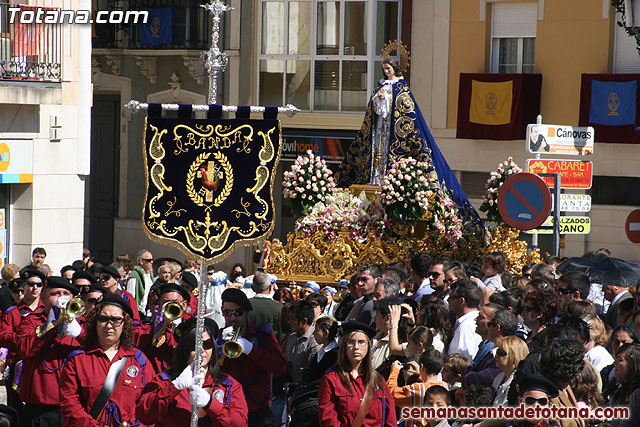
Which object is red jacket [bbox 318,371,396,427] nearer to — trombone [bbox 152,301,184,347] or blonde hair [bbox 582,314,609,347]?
Result: trombone [bbox 152,301,184,347]

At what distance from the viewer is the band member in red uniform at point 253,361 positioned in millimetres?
8062

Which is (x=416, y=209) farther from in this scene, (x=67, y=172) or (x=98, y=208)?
(x=98, y=208)

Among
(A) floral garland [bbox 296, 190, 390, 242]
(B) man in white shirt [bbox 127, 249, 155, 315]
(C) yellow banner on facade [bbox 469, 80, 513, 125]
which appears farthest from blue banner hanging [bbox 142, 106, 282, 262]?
(C) yellow banner on facade [bbox 469, 80, 513, 125]

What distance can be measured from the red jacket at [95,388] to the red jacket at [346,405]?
4.05ft

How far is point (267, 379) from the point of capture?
324 inches

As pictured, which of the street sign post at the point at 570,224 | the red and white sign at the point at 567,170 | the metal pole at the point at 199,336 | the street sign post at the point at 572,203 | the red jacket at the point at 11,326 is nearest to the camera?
the metal pole at the point at 199,336

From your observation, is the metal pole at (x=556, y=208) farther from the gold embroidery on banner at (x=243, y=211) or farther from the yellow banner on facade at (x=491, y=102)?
the yellow banner on facade at (x=491, y=102)

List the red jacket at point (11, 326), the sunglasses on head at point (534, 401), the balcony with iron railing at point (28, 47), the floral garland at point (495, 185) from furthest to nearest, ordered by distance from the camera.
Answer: the balcony with iron railing at point (28, 47), the floral garland at point (495, 185), the red jacket at point (11, 326), the sunglasses on head at point (534, 401)

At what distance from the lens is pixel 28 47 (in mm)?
18500

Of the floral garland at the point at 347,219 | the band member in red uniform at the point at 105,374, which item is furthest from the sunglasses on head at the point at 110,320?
the floral garland at the point at 347,219

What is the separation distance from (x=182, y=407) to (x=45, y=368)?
1797 mm

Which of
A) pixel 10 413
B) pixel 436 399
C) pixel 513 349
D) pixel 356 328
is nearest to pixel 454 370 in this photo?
pixel 513 349

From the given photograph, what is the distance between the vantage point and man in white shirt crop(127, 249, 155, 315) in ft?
46.0

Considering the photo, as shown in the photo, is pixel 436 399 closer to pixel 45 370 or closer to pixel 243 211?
pixel 243 211
